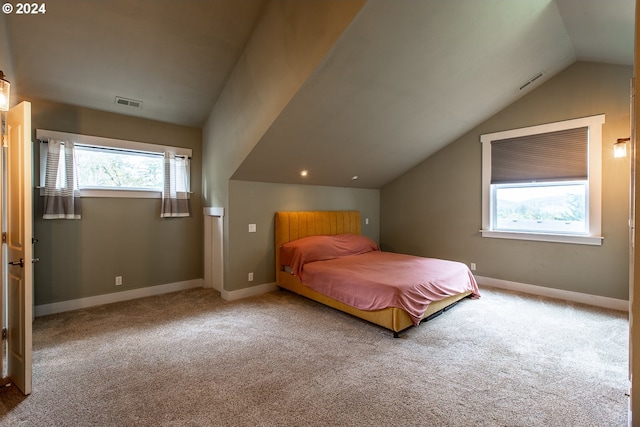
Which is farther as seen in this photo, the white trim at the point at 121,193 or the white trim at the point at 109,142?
the white trim at the point at 121,193

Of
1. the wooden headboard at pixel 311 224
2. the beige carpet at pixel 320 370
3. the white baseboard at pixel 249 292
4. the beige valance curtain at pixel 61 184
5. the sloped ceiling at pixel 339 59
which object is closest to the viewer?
the beige carpet at pixel 320 370

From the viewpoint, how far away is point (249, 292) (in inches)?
166

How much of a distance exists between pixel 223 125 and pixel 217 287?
2355mm

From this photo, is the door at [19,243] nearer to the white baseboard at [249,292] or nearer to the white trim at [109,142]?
the white trim at [109,142]

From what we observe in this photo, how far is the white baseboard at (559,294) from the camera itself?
11.8 feet

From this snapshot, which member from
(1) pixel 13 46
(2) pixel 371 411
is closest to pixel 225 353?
(2) pixel 371 411

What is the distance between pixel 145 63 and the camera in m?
3.30

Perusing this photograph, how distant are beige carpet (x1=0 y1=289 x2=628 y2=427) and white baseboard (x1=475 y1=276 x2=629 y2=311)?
0.24 m

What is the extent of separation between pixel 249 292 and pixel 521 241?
13.2 ft

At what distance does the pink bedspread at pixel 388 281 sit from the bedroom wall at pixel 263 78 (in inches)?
54.3

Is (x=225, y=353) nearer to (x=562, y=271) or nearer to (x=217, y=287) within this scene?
(x=217, y=287)

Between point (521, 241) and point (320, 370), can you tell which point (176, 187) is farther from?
point (521, 241)

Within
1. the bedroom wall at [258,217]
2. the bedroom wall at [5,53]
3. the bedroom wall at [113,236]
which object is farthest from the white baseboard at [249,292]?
the bedroom wall at [5,53]

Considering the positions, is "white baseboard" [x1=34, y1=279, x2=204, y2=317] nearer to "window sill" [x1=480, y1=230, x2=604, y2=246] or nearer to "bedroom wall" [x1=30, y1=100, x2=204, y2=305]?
"bedroom wall" [x1=30, y1=100, x2=204, y2=305]
